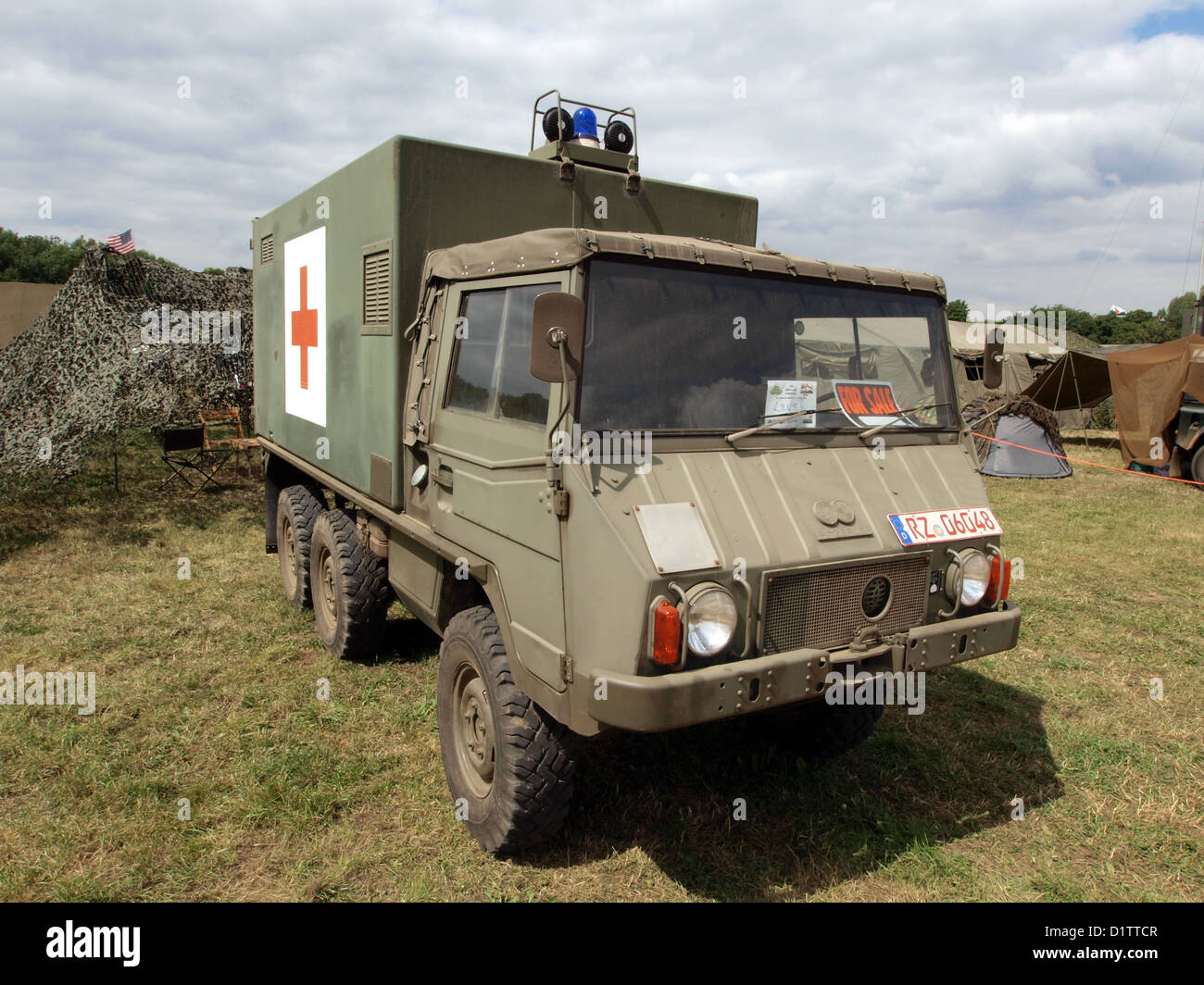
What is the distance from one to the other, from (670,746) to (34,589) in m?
5.93

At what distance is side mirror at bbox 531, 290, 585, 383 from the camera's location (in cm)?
293

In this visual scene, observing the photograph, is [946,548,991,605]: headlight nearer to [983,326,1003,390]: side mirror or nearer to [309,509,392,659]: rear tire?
[983,326,1003,390]: side mirror

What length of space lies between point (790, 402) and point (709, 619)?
1133mm

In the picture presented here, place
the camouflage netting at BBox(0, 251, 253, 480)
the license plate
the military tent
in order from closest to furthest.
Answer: the license plate → the camouflage netting at BBox(0, 251, 253, 480) → the military tent

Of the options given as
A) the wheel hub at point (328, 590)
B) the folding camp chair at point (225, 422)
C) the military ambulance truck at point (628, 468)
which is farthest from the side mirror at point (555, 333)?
the folding camp chair at point (225, 422)

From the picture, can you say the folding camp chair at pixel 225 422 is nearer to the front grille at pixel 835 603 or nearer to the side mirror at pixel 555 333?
the side mirror at pixel 555 333

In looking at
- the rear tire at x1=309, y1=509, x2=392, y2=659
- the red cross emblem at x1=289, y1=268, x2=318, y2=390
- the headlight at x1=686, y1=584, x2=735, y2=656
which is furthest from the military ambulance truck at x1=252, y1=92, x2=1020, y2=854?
the red cross emblem at x1=289, y1=268, x2=318, y2=390

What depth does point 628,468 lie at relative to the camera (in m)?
3.15

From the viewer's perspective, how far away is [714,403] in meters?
3.46

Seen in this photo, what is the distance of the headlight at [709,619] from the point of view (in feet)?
9.62

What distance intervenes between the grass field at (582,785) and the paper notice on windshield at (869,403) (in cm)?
183

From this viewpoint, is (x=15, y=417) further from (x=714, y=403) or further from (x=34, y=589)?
(x=714, y=403)

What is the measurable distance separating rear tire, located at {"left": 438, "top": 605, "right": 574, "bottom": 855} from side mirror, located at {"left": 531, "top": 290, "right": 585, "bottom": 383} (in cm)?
122
